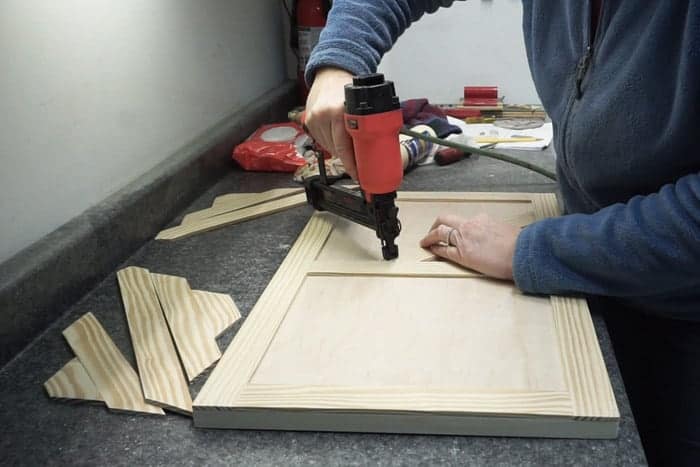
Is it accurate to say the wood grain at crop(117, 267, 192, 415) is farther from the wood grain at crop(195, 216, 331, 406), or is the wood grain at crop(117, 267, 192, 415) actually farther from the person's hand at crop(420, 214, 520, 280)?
the person's hand at crop(420, 214, 520, 280)

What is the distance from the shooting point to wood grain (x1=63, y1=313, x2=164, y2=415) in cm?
59

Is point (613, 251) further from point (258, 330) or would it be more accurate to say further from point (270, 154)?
point (270, 154)

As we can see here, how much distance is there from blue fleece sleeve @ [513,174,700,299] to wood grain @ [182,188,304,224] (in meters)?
0.50

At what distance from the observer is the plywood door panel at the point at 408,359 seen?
524 mm

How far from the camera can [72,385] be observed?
2.03ft

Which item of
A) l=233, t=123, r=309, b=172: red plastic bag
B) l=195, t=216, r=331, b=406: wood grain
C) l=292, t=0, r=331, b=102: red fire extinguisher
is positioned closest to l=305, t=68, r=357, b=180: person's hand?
l=195, t=216, r=331, b=406: wood grain

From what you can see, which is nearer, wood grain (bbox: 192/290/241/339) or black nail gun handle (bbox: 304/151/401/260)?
wood grain (bbox: 192/290/241/339)

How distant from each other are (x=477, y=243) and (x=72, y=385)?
482mm

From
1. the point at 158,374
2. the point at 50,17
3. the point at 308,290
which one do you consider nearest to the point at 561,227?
the point at 308,290

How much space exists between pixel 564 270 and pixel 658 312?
160 millimetres

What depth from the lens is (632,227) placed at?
2.04 feet

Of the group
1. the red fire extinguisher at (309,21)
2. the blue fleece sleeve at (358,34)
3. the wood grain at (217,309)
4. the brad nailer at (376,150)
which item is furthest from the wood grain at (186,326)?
the red fire extinguisher at (309,21)

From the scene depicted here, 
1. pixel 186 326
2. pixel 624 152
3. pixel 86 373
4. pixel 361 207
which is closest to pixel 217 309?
pixel 186 326

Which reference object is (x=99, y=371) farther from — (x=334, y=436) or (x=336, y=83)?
(x=336, y=83)
